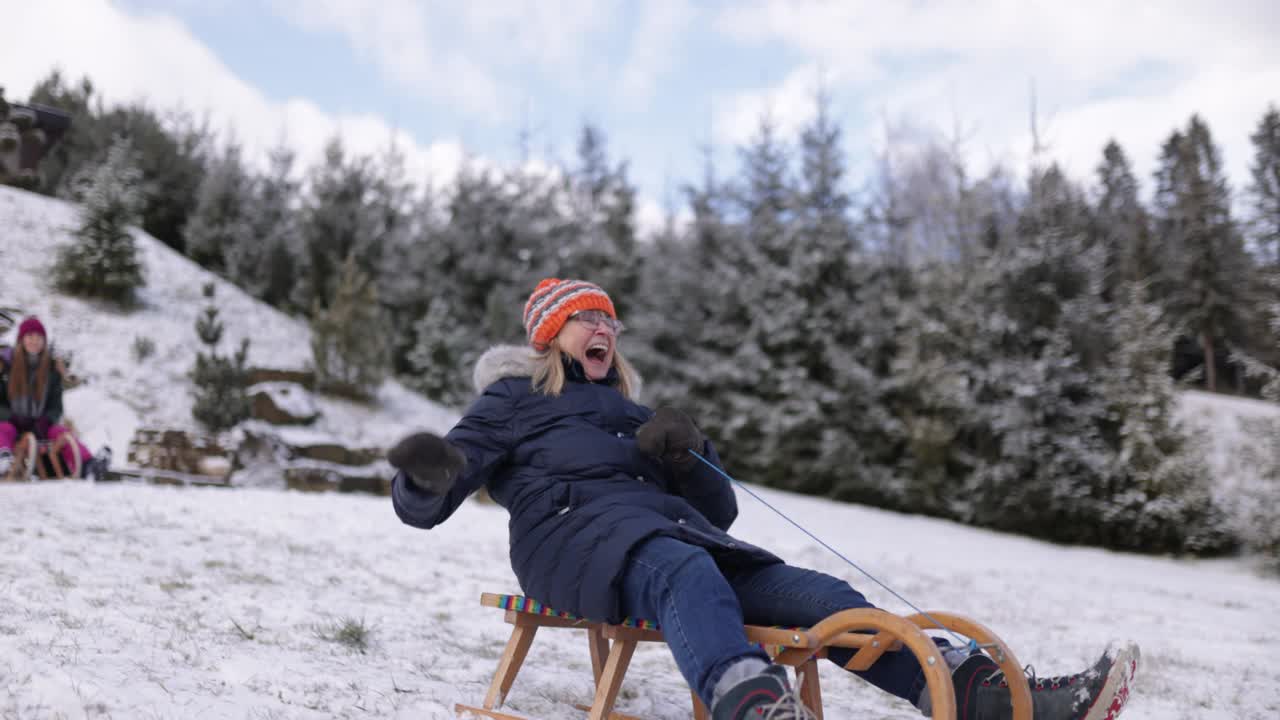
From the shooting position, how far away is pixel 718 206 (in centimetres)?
1750

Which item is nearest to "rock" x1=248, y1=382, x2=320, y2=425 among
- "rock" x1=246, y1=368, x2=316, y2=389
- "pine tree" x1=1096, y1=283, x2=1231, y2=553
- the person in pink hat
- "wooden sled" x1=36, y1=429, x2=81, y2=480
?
"rock" x1=246, y1=368, x2=316, y2=389

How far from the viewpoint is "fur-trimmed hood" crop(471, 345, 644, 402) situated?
2895 mm

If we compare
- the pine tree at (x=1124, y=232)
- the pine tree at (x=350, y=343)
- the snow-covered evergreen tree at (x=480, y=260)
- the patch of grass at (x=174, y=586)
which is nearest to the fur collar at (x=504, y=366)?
the patch of grass at (x=174, y=586)

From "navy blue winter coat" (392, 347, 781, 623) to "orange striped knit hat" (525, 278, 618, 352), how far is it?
10 centimetres

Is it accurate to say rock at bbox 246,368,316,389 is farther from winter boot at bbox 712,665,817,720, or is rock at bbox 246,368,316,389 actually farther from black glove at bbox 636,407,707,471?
winter boot at bbox 712,665,817,720

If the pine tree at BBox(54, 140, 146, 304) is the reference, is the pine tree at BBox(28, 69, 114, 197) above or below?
above

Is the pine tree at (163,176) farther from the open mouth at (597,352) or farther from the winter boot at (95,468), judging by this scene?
the open mouth at (597,352)

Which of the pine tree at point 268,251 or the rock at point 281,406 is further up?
the pine tree at point 268,251

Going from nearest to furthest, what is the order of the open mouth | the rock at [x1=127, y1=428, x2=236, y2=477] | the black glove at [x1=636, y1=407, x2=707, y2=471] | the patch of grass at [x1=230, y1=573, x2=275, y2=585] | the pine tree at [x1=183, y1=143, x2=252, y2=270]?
1. the black glove at [x1=636, y1=407, x2=707, y2=471]
2. the open mouth
3. the patch of grass at [x1=230, y1=573, x2=275, y2=585]
4. the rock at [x1=127, y1=428, x2=236, y2=477]
5. the pine tree at [x1=183, y1=143, x2=252, y2=270]

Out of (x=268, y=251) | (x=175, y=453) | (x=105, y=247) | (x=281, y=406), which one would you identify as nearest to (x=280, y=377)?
(x=281, y=406)

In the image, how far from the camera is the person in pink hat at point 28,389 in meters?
7.64

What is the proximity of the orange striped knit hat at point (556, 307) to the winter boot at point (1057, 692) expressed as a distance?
1.57m

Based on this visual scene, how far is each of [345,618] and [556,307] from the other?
181 cm

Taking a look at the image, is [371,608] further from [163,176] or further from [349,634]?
[163,176]
